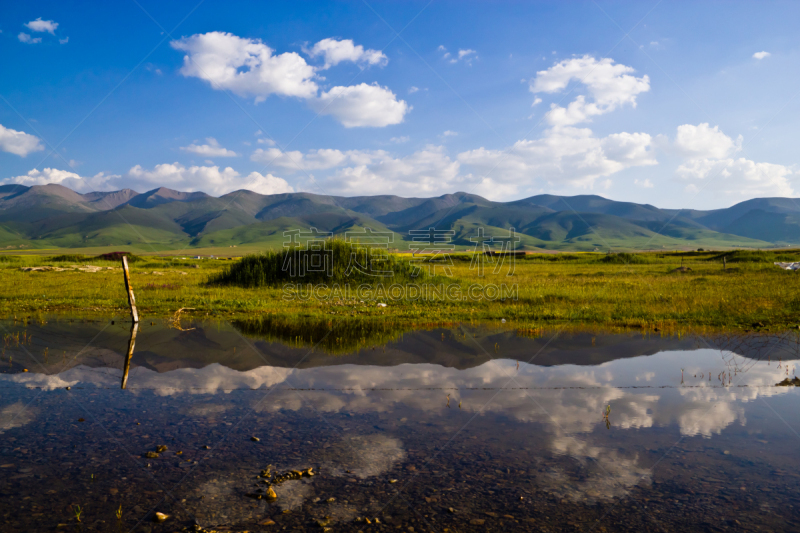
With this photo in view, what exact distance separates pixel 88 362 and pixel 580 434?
11.0 meters

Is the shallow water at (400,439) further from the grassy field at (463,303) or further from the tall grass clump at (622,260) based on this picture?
the tall grass clump at (622,260)

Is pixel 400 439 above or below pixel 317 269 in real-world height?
below

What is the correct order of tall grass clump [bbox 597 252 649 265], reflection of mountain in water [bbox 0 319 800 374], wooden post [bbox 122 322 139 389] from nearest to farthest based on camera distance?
wooden post [bbox 122 322 139 389]
reflection of mountain in water [bbox 0 319 800 374]
tall grass clump [bbox 597 252 649 265]

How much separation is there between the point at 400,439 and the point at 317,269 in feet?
76.8

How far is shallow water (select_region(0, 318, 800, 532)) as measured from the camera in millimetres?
4848

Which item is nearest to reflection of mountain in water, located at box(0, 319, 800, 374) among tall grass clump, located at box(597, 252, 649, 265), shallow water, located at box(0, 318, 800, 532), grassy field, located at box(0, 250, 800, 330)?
shallow water, located at box(0, 318, 800, 532)

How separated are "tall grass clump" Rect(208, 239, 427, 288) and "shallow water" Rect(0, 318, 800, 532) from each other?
16220mm

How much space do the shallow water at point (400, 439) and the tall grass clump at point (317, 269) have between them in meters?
16.2

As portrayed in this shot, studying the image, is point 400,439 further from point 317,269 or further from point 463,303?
point 317,269

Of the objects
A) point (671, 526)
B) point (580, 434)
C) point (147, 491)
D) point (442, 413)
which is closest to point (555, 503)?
point (671, 526)

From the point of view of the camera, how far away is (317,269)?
2938cm

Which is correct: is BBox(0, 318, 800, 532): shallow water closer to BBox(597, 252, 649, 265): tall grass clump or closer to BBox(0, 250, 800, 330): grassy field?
BBox(0, 250, 800, 330): grassy field

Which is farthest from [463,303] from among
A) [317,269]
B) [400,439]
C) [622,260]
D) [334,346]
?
[622,260]

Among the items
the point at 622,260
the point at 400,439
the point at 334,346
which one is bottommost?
the point at 622,260
